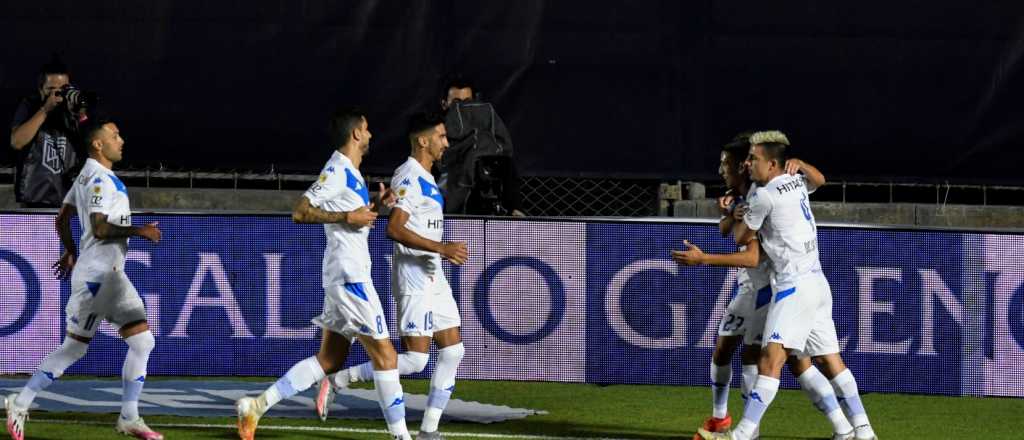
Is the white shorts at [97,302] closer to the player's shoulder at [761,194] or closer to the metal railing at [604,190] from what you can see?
the player's shoulder at [761,194]

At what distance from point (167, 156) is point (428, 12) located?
2.32m

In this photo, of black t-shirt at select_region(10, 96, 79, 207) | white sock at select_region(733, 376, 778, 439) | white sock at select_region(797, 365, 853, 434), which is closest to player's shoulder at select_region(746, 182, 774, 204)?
white sock at select_region(733, 376, 778, 439)

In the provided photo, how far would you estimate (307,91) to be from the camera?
14477 millimetres

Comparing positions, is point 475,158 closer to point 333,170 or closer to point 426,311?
point 426,311

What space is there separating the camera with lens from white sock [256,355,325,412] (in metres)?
4.17

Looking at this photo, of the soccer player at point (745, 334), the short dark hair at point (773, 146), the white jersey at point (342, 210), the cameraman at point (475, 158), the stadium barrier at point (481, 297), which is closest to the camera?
the white jersey at point (342, 210)

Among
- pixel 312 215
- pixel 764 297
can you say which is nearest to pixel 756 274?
pixel 764 297

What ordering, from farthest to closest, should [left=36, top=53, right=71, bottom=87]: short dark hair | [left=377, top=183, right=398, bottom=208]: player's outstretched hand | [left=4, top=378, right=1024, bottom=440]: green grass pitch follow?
[left=36, top=53, right=71, bottom=87]: short dark hair < [left=4, top=378, right=1024, bottom=440]: green grass pitch < [left=377, top=183, right=398, bottom=208]: player's outstretched hand

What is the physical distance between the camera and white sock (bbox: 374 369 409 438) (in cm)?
969

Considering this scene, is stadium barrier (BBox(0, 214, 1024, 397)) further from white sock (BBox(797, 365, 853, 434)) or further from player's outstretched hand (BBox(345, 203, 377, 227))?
player's outstretched hand (BBox(345, 203, 377, 227))

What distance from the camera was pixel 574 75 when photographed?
47.3ft

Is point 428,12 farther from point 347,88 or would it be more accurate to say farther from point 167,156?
point 167,156

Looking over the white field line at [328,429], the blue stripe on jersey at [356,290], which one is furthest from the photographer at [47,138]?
the blue stripe on jersey at [356,290]

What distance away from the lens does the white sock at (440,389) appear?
10164 mm
